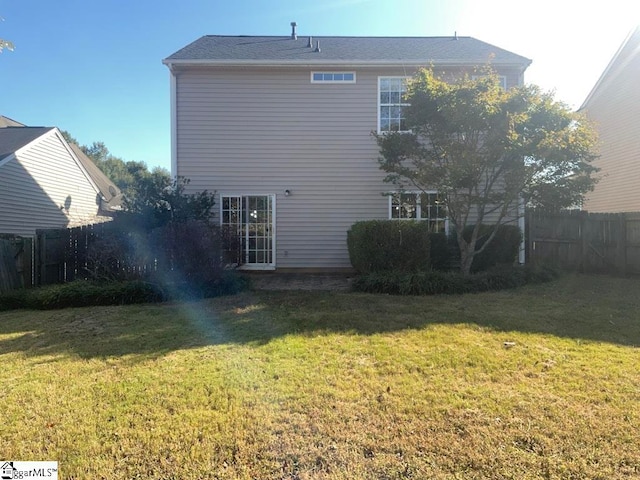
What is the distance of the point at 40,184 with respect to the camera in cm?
1500

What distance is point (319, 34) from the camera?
1274 cm

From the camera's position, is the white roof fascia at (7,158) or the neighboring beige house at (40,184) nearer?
the white roof fascia at (7,158)

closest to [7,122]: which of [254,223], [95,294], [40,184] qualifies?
[40,184]

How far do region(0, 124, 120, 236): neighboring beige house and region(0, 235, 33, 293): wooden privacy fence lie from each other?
672cm

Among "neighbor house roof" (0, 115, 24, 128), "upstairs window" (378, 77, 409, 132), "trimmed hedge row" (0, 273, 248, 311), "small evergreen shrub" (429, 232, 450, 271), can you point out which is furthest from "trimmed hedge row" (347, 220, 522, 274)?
"neighbor house roof" (0, 115, 24, 128)

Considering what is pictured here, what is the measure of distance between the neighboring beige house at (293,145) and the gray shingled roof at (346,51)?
0.10m

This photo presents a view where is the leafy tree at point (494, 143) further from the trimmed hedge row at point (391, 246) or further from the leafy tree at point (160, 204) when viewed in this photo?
the leafy tree at point (160, 204)

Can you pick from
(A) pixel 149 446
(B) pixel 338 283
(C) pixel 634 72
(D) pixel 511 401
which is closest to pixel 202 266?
(B) pixel 338 283

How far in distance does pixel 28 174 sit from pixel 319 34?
1173 cm

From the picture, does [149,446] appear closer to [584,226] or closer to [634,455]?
[634,455]

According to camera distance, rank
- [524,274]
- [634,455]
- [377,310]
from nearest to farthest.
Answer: [634,455]
[377,310]
[524,274]

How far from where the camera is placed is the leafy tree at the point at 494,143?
7.47 m

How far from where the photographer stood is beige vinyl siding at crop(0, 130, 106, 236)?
13.4m

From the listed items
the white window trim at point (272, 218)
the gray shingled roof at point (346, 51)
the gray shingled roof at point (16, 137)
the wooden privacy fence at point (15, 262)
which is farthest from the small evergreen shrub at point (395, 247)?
the gray shingled roof at point (16, 137)
